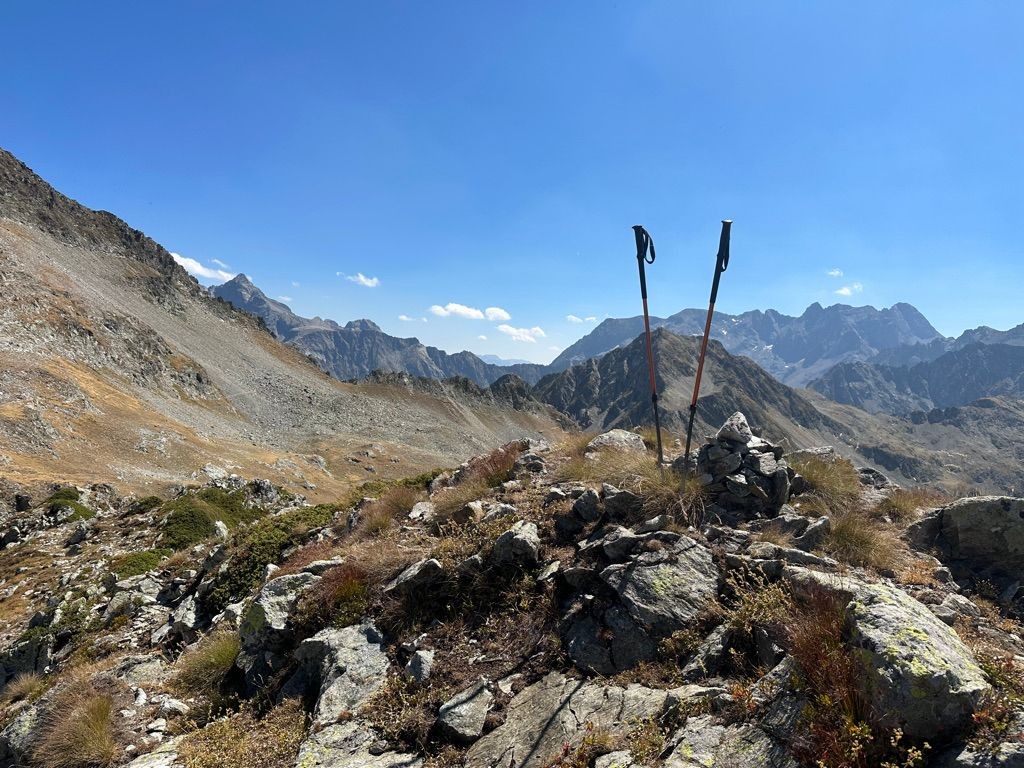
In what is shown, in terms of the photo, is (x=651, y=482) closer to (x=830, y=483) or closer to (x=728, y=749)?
(x=830, y=483)

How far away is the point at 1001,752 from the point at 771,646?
209 centimetres

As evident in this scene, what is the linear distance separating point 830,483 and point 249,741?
11297mm

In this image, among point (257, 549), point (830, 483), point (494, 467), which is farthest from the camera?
point (494, 467)


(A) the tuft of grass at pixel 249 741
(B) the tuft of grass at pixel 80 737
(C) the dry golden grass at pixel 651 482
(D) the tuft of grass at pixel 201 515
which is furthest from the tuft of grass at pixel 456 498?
(D) the tuft of grass at pixel 201 515

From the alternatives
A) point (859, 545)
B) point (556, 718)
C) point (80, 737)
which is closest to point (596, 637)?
point (556, 718)

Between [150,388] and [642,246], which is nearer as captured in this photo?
[642,246]

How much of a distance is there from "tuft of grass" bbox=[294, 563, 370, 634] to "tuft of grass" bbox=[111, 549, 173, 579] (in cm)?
934

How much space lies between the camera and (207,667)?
881 centimetres

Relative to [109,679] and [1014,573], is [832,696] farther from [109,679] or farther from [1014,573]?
[109,679]

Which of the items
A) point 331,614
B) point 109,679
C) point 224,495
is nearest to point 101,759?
point 109,679

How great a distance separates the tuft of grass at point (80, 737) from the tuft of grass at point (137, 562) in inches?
310

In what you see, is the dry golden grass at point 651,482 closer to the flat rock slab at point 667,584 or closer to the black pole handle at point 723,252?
the flat rock slab at point 667,584

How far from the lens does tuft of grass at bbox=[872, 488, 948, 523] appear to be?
31.2 feet

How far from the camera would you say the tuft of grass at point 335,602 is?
28.3ft
